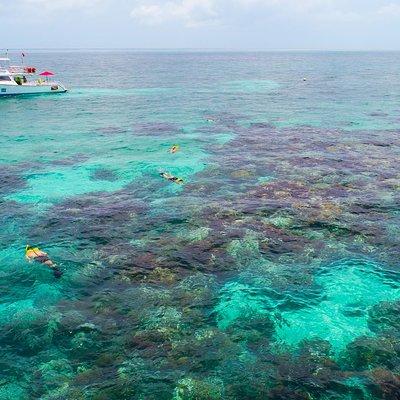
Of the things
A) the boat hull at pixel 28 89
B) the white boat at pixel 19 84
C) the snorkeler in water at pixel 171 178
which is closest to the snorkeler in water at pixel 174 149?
the snorkeler in water at pixel 171 178

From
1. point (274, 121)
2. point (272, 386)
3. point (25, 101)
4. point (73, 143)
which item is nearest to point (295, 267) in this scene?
point (272, 386)

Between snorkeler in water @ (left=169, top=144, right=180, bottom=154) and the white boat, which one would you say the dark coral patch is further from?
the white boat

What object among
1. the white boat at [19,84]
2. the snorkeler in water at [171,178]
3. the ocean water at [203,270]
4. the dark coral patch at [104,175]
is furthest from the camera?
the white boat at [19,84]

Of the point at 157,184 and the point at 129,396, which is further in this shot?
the point at 157,184

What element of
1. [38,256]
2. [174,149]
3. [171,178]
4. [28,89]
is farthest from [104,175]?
[28,89]

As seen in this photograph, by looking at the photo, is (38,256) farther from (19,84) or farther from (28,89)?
(28,89)

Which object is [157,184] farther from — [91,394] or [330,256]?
[91,394]

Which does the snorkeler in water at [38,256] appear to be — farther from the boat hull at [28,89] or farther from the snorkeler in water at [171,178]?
the boat hull at [28,89]
